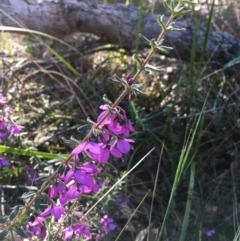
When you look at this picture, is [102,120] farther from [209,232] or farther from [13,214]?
[209,232]

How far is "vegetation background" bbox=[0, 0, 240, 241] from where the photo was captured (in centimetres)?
220

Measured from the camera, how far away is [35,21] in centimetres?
280

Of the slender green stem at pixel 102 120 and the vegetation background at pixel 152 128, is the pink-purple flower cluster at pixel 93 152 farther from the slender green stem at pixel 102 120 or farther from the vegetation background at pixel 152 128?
the vegetation background at pixel 152 128

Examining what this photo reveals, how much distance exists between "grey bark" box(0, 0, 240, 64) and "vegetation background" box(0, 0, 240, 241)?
0.28ft

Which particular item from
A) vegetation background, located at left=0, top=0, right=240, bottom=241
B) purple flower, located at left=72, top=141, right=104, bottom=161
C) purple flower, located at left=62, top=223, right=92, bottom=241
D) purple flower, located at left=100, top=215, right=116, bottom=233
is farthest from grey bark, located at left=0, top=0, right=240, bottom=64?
purple flower, located at left=72, top=141, right=104, bottom=161

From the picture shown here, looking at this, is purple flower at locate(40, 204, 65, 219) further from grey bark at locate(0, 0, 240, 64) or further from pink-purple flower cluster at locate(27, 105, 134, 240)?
grey bark at locate(0, 0, 240, 64)

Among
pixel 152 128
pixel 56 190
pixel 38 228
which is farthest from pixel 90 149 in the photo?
pixel 152 128

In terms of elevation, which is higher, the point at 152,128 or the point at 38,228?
the point at 38,228

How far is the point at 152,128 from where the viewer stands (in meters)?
2.58

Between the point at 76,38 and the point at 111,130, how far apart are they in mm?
2125

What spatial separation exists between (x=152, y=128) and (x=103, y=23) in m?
0.64

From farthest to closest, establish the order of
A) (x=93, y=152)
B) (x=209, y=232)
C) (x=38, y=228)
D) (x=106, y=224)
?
(x=209, y=232) < (x=106, y=224) < (x=38, y=228) < (x=93, y=152)

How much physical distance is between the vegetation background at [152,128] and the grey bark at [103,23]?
0.28 ft

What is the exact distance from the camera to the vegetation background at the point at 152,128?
2.20 m
